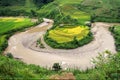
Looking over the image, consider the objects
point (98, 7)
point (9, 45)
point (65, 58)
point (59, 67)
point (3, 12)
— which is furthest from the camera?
point (3, 12)

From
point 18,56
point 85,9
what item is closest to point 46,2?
point 85,9

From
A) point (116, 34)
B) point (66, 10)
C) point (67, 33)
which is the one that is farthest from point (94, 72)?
point (66, 10)

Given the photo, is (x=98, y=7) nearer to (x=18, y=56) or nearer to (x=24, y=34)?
(x=24, y=34)

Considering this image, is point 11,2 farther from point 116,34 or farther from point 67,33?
point 116,34

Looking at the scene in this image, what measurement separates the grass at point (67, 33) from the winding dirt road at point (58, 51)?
8.18ft

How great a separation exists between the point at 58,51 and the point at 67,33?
7.38 meters

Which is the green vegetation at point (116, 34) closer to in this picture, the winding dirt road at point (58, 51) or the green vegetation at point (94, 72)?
the winding dirt road at point (58, 51)

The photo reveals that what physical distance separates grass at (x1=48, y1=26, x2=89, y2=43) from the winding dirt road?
249 cm

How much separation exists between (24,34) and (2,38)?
6.59m

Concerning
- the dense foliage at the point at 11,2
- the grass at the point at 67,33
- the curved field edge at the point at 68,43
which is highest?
the dense foliage at the point at 11,2

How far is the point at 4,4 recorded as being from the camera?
8981cm

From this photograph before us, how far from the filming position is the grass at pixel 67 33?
5415 centimetres

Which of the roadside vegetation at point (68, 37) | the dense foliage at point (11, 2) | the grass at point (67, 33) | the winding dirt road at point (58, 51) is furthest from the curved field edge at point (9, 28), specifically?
the dense foliage at point (11, 2)

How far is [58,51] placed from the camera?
5019cm
